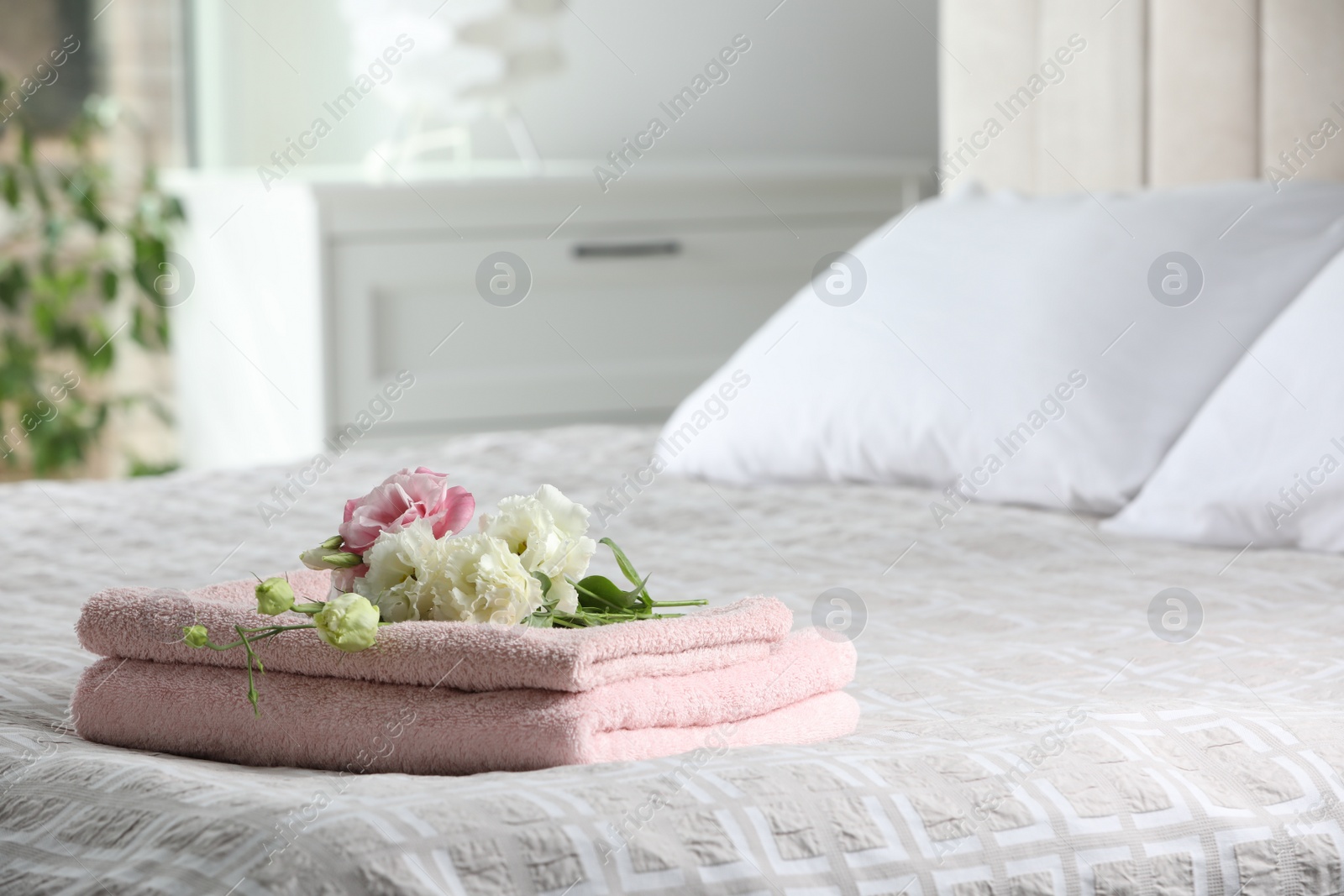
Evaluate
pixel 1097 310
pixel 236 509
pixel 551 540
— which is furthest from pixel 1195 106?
pixel 551 540

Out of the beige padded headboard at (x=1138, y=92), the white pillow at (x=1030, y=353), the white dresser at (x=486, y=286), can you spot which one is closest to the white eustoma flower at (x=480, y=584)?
the white pillow at (x=1030, y=353)

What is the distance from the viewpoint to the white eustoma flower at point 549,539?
2.49 feet

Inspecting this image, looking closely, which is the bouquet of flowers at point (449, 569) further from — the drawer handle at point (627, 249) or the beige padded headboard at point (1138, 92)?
the drawer handle at point (627, 249)

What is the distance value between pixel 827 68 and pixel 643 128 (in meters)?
0.48

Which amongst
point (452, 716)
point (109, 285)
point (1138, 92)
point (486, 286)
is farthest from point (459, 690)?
point (109, 285)

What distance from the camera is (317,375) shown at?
8.29 feet

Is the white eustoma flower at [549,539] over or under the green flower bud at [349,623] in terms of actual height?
over

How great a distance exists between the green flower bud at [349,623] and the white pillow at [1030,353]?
2.85 ft

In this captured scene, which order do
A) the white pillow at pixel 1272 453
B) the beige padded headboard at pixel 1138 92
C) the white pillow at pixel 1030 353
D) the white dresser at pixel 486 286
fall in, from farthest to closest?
the white dresser at pixel 486 286
the beige padded headboard at pixel 1138 92
the white pillow at pixel 1030 353
the white pillow at pixel 1272 453

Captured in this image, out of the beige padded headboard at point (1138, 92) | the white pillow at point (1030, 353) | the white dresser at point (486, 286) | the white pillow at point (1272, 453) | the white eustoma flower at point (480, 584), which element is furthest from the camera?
the white dresser at point (486, 286)

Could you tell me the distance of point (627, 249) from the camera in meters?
2.71

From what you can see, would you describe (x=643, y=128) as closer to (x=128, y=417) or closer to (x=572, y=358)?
(x=572, y=358)

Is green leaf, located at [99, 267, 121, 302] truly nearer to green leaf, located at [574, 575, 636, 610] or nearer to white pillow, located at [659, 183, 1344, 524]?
white pillow, located at [659, 183, 1344, 524]

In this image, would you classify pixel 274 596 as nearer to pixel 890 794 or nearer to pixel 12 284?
pixel 890 794
